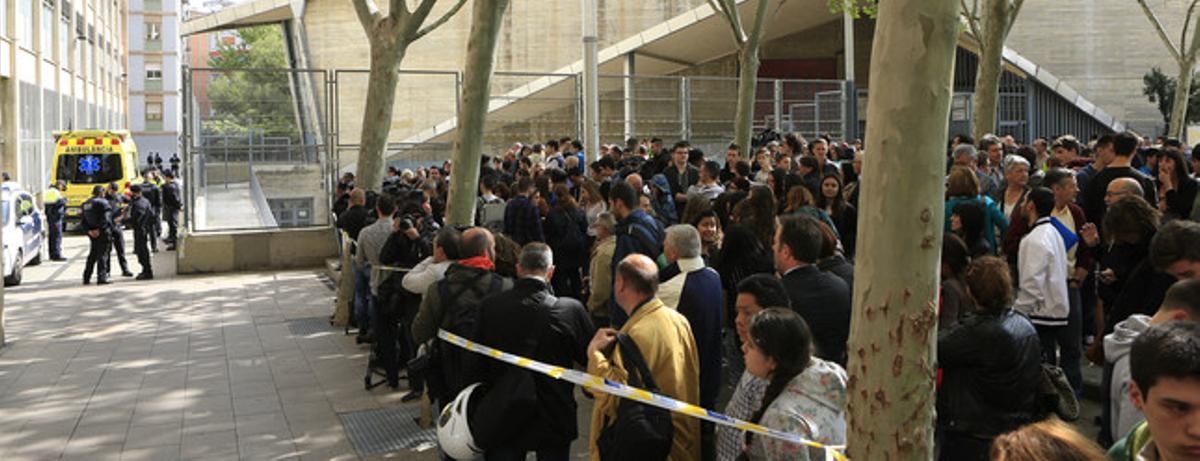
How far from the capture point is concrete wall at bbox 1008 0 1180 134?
3288 cm

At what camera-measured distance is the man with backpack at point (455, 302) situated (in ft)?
18.3

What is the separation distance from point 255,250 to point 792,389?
51.8ft

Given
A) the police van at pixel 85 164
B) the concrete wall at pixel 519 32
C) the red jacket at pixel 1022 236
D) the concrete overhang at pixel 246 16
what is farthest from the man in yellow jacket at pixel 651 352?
the concrete overhang at pixel 246 16

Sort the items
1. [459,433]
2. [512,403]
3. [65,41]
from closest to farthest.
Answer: [512,403]
[459,433]
[65,41]

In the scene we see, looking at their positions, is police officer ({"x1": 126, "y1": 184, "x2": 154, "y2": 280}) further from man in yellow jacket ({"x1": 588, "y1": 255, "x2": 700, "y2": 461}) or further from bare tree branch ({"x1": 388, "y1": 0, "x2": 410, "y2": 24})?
man in yellow jacket ({"x1": 588, "y1": 255, "x2": 700, "y2": 461})

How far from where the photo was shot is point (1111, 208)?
5789mm

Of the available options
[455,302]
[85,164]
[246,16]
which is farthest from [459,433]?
[246,16]

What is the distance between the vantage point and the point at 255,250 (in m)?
17.9

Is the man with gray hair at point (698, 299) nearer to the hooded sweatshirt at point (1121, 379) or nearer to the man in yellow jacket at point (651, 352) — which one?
the man in yellow jacket at point (651, 352)

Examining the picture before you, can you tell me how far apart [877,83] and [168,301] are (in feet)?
45.0

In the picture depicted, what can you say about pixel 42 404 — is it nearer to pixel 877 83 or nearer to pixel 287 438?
pixel 287 438

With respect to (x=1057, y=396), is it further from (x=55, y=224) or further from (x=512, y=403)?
(x=55, y=224)

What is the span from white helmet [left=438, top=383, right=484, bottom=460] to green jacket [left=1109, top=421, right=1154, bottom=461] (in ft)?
10.2

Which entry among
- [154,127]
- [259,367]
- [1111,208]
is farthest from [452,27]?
[154,127]
